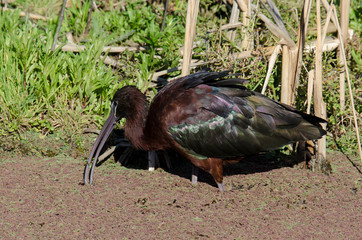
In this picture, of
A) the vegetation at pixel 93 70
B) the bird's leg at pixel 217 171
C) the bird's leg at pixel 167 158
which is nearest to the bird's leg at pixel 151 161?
the bird's leg at pixel 167 158

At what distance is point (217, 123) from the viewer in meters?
5.21

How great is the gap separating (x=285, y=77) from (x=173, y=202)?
196 cm

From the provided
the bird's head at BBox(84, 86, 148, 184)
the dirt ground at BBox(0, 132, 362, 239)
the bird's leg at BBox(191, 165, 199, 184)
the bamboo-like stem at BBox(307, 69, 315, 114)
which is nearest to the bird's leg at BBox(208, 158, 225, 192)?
the dirt ground at BBox(0, 132, 362, 239)

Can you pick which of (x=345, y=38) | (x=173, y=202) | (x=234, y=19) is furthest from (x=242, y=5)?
(x=173, y=202)

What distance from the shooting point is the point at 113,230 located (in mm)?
4398

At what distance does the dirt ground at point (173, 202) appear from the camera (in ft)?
14.6

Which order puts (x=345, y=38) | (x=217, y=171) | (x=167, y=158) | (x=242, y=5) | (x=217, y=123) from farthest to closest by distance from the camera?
(x=345, y=38)
(x=242, y=5)
(x=167, y=158)
(x=217, y=171)
(x=217, y=123)

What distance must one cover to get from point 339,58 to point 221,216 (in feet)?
9.01

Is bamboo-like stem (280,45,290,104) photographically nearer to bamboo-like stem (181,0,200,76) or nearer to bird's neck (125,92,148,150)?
bamboo-like stem (181,0,200,76)

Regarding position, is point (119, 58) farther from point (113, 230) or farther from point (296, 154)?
point (113, 230)

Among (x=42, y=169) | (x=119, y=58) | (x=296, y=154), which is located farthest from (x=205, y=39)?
(x=42, y=169)

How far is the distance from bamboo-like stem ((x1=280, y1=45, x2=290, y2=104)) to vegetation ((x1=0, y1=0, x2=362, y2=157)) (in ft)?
0.83

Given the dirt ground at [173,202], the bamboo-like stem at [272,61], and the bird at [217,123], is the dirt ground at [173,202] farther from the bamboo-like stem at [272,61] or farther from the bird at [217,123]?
the bamboo-like stem at [272,61]

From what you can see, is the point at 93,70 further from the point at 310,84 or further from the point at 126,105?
the point at 310,84
